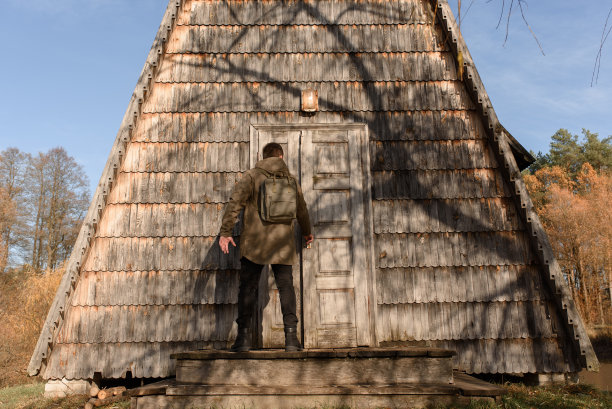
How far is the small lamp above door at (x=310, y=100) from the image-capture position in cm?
622

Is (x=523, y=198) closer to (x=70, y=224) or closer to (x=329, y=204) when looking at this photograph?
(x=329, y=204)

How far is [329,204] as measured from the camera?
232 inches

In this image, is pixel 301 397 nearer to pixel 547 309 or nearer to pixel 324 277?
pixel 324 277

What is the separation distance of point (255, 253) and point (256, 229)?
243mm

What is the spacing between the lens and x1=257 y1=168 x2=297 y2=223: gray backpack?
4.41 m

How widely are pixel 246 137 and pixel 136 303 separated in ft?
8.46

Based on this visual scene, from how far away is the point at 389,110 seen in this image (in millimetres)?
6273

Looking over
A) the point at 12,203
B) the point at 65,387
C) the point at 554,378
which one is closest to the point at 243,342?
the point at 65,387

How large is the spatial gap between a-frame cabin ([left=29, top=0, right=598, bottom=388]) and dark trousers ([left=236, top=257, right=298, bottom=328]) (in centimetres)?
126

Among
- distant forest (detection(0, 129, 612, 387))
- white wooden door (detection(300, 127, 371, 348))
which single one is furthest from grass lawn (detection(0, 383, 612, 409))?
distant forest (detection(0, 129, 612, 387))

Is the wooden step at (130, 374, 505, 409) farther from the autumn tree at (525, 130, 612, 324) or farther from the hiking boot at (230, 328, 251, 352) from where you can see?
the autumn tree at (525, 130, 612, 324)

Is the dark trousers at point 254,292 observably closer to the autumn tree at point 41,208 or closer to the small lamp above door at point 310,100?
the small lamp above door at point 310,100

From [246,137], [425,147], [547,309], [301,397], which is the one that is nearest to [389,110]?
[425,147]

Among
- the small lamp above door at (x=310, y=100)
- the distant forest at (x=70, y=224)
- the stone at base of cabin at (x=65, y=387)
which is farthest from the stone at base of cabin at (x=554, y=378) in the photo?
the distant forest at (x=70, y=224)
